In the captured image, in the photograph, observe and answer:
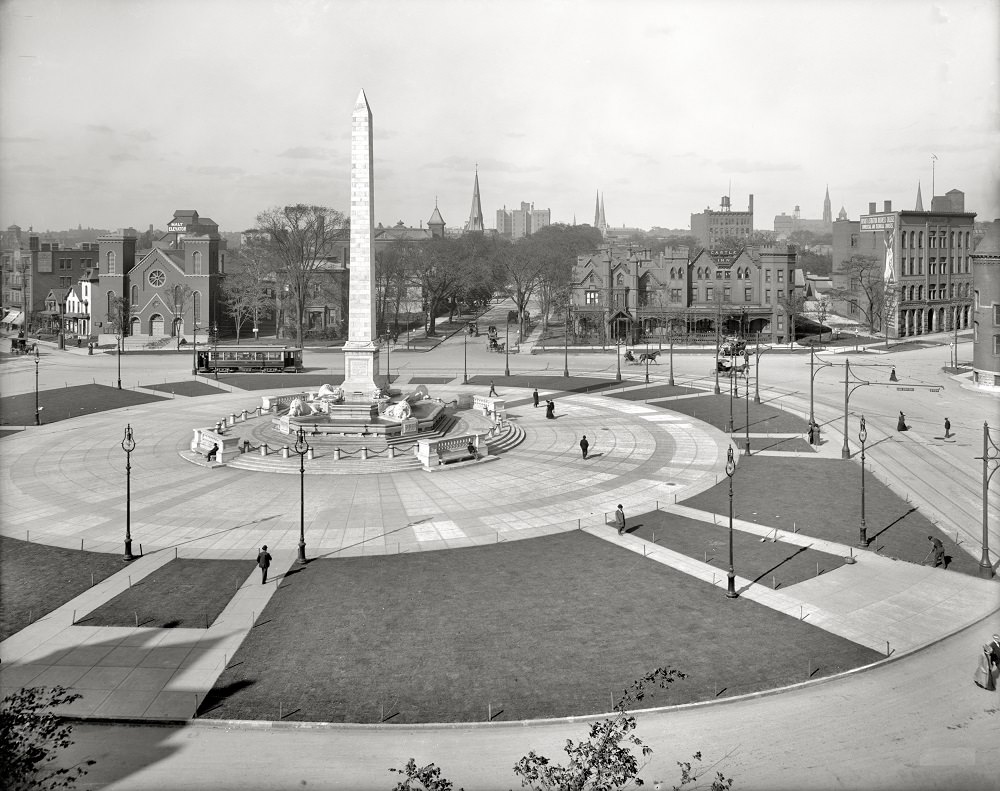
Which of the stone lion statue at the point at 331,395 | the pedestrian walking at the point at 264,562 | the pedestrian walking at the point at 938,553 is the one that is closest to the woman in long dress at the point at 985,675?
the pedestrian walking at the point at 938,553

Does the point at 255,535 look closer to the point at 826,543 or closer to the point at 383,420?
the point at 383,420

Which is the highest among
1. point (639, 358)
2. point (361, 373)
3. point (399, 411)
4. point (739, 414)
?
point (639, 358)

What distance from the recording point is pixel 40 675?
18.6m

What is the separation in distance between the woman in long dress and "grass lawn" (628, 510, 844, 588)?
6.48 m

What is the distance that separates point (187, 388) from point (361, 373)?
90.6 ft

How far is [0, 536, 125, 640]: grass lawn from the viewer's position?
22281 mm

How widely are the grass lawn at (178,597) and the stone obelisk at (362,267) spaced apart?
68.1ft

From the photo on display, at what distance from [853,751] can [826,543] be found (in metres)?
13.2

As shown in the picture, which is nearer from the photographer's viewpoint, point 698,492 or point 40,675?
point 40,675

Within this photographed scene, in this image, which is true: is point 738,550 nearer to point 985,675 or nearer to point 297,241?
point 985,675

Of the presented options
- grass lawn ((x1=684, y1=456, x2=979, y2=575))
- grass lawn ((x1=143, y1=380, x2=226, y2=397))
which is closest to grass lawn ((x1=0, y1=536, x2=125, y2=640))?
grass lawn ((x1=684, y1=456, x2=979, y2=575))

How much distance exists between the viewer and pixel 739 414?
53.3 metres

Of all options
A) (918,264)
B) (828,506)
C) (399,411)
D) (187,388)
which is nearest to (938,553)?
(828,506)

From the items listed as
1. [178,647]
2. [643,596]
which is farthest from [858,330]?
[178,647]
